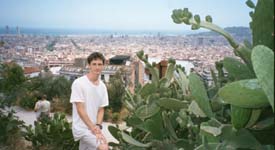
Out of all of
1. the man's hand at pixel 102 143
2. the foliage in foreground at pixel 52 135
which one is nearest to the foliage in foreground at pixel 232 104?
the man's hand at pixel 102 143

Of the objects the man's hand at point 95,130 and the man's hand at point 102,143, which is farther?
the man's hand at point 95,130

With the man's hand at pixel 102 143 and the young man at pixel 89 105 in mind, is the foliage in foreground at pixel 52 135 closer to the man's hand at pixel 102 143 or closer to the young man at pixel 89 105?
the young man at pixel 89 105

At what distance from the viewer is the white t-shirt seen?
1987 millimetres

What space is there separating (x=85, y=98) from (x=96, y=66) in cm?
18

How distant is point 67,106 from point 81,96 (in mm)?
4829

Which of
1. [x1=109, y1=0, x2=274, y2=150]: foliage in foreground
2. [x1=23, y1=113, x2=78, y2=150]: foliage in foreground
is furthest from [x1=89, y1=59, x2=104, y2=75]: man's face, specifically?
[x1=23, y1=113, x2=78, y2=150]: foliage in foreground

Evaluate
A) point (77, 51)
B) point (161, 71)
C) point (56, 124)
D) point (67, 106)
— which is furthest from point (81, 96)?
point (77, 51)

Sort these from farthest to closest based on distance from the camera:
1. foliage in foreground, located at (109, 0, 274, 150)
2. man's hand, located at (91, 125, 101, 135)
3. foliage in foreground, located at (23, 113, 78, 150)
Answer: foliage in foreground, located at (23, 113, 78, 150) < man's hand, located at (91, 125, 101, 135) < foliage in foreground, located at (109, 0, 274, 150)

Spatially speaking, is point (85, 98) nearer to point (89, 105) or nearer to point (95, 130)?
point (89, 105)

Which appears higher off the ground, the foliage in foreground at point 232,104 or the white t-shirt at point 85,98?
the foliage in foreground at point 232,104

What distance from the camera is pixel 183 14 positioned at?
54 centimetres

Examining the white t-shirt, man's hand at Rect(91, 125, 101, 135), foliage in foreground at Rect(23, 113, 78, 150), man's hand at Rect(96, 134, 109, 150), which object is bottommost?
foliage in foreground at Rect(23, 113, 78, 150)

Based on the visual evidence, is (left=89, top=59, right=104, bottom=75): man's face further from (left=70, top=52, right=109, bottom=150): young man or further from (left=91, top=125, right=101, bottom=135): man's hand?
(left=91, top=125, right=101, bottom=135): man's hand

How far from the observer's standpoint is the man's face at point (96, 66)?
203 centimetres
